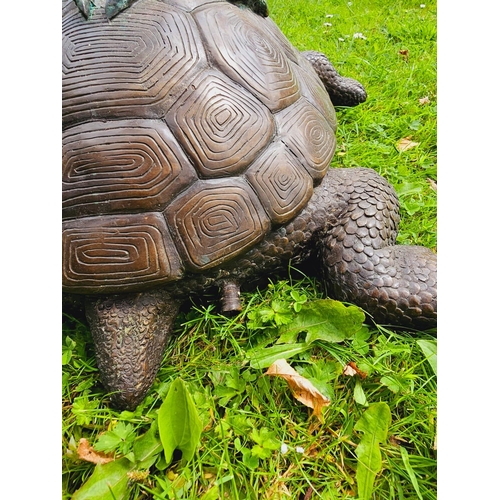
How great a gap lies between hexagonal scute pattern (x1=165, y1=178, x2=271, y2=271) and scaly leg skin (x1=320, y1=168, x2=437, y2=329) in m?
0.35

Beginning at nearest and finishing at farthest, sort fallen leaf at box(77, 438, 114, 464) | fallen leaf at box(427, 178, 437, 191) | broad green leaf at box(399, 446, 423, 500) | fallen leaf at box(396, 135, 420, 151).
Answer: broad green leaf at box(399, 446, 423, 500)
fallen leaf at box(77, 438, 114, 464)
fallen leaf at box(427, 178, 437, 191)
fallen leaf at box(396, 135, 420, 151)

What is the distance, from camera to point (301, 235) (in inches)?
61.2

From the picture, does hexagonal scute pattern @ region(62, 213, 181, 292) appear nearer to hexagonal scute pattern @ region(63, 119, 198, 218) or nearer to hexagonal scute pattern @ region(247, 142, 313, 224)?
hexagonal scute pattern @ region(63, 119, 198, 218)

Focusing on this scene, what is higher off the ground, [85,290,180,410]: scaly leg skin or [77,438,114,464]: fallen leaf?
[85,290,180,410]: scaly leg skin

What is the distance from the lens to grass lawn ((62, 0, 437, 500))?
1193 millimetres

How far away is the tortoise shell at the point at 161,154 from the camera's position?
4.33ft

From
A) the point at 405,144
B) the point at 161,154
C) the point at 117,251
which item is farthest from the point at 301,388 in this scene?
the point at 405,144

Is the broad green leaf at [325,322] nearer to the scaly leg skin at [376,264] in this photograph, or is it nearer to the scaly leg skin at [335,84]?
the scaly leg skin at [376,264]

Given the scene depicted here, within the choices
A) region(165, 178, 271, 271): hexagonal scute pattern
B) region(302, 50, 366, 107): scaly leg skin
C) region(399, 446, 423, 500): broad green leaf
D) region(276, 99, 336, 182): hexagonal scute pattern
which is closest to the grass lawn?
region(399, 446, 423, 500): broad green leaf

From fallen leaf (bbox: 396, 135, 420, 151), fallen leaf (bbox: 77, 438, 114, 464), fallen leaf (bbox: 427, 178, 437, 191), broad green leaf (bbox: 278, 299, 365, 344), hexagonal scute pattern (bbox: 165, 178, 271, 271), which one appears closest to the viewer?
fallen leaf (bbox: 77, 438, 114, 464)

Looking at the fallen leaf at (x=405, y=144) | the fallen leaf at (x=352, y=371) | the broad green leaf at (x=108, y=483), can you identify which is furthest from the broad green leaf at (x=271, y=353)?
the fallen leaf at (x=405, y=144)

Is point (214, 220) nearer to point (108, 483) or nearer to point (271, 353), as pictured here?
point (271, 353)

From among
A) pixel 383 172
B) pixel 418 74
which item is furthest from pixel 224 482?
pixel 418 74

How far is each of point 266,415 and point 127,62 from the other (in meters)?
1.18
